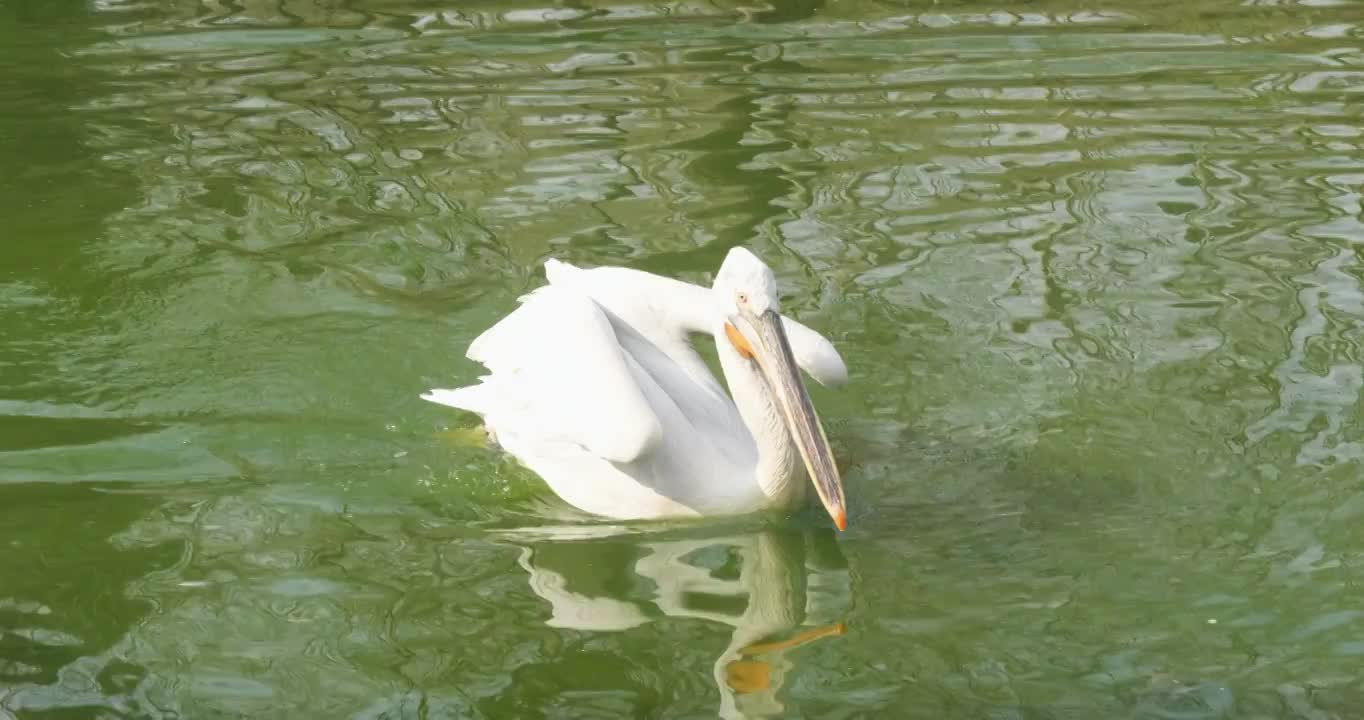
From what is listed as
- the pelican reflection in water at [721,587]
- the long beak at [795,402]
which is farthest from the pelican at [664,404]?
the pelican reflection in water at [721,587]

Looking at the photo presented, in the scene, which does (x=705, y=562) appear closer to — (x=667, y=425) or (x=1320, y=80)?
(x=667, y=425)

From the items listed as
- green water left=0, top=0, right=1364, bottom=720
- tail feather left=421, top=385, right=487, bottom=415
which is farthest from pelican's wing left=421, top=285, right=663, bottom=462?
green water left=0, top=0, right=1364, bottom=720

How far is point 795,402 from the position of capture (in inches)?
178

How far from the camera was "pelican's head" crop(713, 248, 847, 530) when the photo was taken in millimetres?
4445

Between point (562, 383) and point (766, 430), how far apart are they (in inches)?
20.3

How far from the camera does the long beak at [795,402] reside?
4.45 metres

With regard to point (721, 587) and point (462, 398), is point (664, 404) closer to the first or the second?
point (721, 587)

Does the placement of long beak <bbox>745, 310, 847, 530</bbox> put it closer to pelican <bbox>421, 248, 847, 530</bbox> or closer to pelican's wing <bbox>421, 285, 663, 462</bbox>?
pelican <bbox>421, 248, 847, 530</bbox>

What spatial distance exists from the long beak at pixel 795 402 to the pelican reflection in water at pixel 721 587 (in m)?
0.17

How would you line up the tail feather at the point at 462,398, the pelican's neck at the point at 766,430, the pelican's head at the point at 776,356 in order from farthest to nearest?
the tail feather at the point at 462,398, the pelican's neck at the point at 766,430, the pelican's head at the point at 776,356

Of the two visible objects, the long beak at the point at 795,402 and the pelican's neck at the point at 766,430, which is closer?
the long beak at the point at 795,402

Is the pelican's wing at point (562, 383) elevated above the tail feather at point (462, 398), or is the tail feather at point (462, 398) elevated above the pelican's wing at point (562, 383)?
the pelican's wing at point (562, 383)

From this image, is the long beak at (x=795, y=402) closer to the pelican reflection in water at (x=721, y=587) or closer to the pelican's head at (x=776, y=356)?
the pelican's head at (x=776, y=356)

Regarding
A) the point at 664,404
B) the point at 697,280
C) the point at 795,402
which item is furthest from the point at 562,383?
the point at 697,280
